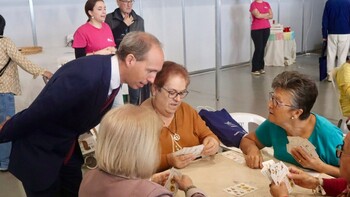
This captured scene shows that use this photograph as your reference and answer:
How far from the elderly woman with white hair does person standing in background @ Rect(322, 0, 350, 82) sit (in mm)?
6255

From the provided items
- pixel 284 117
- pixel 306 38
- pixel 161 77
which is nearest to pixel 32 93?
pixel 161 77

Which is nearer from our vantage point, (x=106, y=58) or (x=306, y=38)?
(x=106, y=58)

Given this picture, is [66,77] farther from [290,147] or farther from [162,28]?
[162,28]

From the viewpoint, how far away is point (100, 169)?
1.32 metres

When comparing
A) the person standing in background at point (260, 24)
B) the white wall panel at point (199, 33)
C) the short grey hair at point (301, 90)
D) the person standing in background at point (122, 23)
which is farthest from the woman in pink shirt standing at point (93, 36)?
the person standing in background at point (260, 24)

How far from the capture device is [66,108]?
1.69 m

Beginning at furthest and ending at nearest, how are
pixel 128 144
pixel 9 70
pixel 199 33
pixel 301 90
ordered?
1. pixel 199 33
2. pixel 9 70
3. pixel 301 90
4. pixel 128 144

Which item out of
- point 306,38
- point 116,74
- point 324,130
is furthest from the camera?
point 306,38

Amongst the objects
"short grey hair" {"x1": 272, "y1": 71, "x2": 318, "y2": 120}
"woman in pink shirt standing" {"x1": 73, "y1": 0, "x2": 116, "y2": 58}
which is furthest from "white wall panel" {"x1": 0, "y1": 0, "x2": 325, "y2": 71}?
"short grey hair" {"x1": 272, "y1": 71, "x2": 318, "y2": 120}

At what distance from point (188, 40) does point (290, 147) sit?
6.05 metres

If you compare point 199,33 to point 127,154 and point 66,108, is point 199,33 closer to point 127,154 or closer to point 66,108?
point 66,108

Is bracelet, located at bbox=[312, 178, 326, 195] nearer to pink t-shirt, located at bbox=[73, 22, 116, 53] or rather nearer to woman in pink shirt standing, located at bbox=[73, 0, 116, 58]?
woman in pink shirt standing, located at bbox=[73, 0, 116, 58]

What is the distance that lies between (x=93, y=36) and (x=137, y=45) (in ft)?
7.58

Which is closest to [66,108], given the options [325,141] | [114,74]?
[114,74]
